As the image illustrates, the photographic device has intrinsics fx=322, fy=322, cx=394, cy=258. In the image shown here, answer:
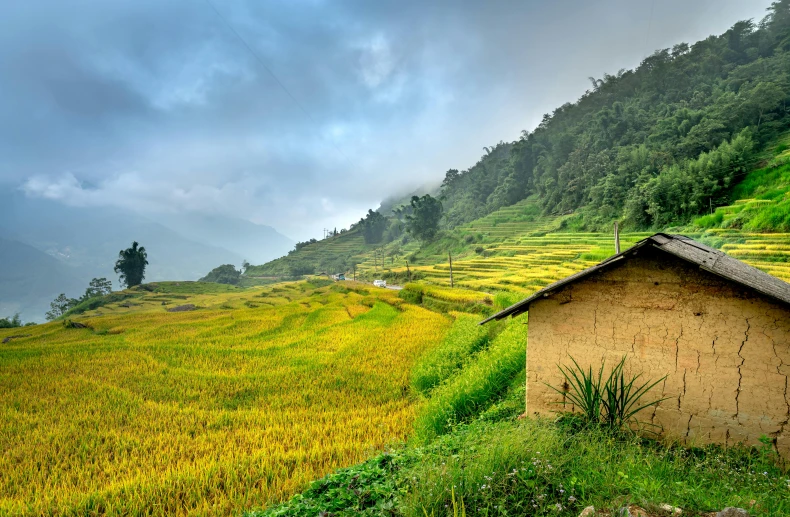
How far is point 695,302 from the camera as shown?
4.39 m

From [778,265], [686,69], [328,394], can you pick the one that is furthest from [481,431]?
[686,69]

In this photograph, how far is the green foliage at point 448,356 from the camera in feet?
28.5

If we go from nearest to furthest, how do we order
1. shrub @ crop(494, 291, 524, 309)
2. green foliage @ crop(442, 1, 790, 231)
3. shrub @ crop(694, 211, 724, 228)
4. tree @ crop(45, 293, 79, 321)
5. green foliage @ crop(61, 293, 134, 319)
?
1. shrub @ crop(494, 291, 524, 309)
2. shrub @ crop(694, 211, 724, 228)
3. green foliage @ crop(442, 1, 790, 231)
4. green foliage @ crop(61, 293, 134, 319)
5. tree @ crop(45, 293, 79, 321)

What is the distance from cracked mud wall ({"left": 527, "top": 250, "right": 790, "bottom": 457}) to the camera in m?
4.07

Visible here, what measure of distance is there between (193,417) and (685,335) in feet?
30.2

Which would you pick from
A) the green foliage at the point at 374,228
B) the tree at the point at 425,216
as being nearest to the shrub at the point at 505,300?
the tree at the point at 425,216

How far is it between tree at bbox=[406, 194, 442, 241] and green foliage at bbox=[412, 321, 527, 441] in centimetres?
6131

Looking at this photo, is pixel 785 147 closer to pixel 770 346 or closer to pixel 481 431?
pixel 770 346

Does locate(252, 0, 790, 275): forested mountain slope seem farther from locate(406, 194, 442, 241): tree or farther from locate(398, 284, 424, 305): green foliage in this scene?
locate(398, 284, 424, 305): green foliage

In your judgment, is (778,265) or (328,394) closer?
(328,394)

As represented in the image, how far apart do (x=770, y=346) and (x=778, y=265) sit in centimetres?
1677

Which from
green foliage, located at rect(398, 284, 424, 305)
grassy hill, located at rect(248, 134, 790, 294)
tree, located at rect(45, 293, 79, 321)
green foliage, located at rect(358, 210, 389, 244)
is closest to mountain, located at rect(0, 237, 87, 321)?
tree, located at rect(45, 293, 79, 321)

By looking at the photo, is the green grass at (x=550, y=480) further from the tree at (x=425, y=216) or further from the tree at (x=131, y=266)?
the tree at (x=131, y=266)

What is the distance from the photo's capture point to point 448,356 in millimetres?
10227
